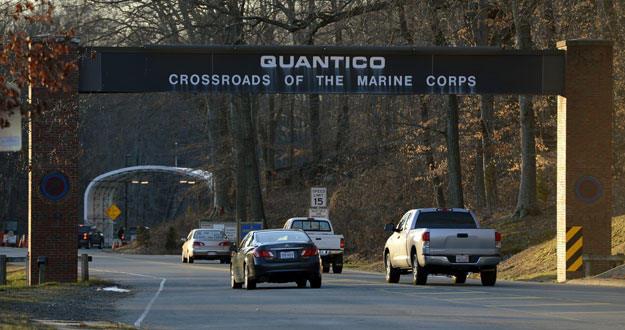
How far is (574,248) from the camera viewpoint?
29594mm

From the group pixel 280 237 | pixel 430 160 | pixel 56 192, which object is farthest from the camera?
pixel 430 160

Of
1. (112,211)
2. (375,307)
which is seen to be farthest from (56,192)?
(112,211)

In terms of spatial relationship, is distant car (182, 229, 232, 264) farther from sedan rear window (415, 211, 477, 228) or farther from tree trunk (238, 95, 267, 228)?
sedan rear window (415, 211, 477, 228)

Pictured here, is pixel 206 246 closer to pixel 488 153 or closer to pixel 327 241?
pixel 488 153

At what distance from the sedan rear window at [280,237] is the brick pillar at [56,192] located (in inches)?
216

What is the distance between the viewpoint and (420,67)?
30125 mm

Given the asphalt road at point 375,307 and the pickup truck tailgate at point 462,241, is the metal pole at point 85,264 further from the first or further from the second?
the pickup truck tailgate at point 462,241

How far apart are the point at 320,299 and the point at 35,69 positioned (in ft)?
33.5

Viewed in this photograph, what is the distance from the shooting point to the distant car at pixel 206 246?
4825cm

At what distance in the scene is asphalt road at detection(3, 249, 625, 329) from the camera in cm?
1605

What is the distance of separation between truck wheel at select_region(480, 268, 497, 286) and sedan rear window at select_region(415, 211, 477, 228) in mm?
1299

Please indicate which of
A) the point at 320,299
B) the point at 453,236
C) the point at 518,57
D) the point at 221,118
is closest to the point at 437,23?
the point at 518,57

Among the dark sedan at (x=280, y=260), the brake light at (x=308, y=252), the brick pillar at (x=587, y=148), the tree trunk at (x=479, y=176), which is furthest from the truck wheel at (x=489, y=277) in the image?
the tree trunk at (x=479, y=176)

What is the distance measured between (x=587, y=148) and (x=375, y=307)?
511 inches
